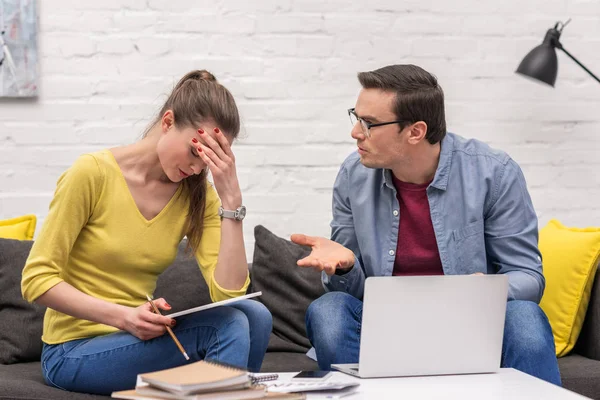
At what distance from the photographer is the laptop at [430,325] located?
1607mm

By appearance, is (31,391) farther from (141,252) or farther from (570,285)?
(570,285)

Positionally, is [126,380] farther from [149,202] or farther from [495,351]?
[495,351]

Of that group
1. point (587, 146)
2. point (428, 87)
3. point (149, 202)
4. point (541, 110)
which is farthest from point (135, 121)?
point (587, 146)

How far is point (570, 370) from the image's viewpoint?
2254mm

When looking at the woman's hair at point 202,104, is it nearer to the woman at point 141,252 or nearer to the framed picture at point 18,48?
the woman at point 141,252

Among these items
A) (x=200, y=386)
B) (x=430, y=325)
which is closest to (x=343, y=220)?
(x=430, y=325)

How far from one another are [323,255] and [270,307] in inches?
31.4

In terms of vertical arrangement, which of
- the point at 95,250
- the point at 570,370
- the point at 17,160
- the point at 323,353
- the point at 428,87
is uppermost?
the point at 428,87

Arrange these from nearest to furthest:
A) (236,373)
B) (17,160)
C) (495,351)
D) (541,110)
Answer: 1. (236,373)
2. (495,351)
3. (17,160)
4. (541,110)

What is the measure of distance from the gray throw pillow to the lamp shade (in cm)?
100

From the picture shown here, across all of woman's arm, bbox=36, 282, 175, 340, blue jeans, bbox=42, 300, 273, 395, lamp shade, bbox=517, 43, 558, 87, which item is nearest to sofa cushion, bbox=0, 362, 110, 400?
blue jeans, bbox=42, 300, 273, 395

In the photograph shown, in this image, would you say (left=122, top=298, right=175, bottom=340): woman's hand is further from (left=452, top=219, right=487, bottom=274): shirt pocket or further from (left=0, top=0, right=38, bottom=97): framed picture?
(left=0, top=0, right=38, bottom=97): framed picture

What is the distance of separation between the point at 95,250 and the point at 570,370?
135cm

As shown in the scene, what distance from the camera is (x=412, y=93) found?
85.5 inches
